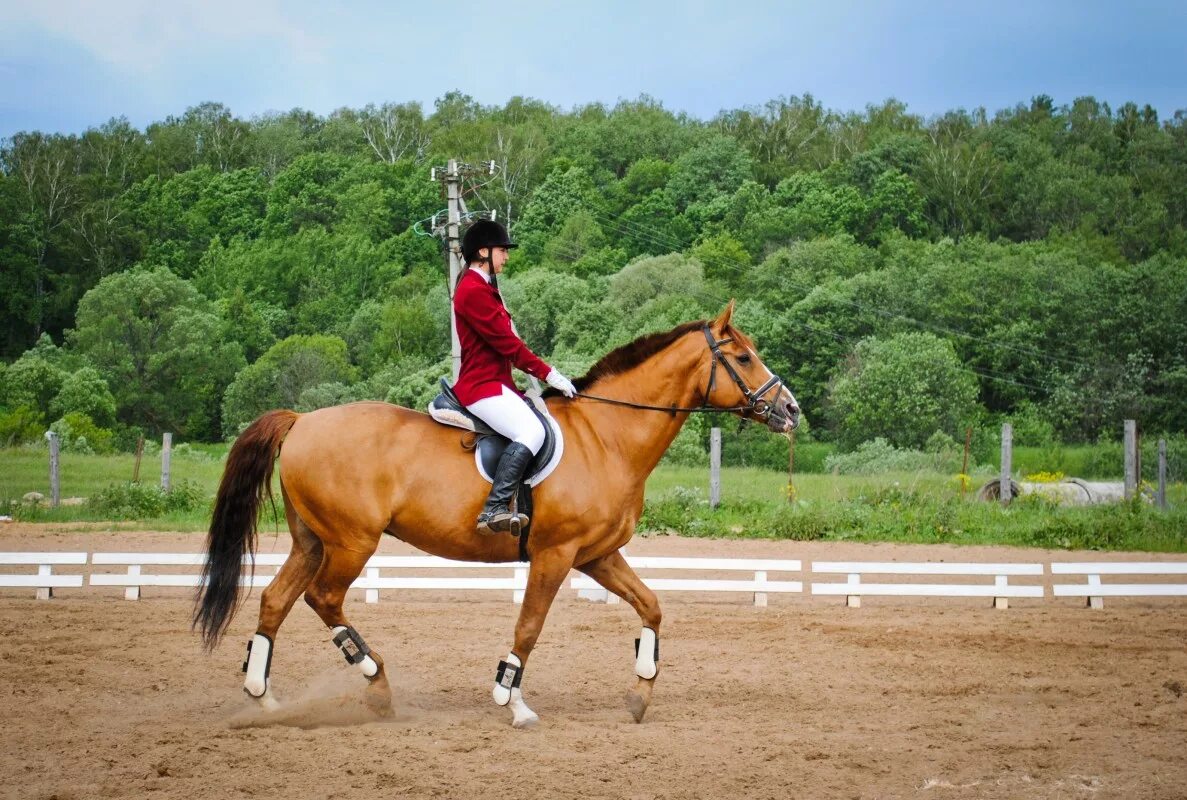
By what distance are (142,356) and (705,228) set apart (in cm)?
2794

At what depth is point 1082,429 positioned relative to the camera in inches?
1542

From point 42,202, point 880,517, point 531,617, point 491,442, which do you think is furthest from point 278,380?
point 531,617

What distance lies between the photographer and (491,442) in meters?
6.50

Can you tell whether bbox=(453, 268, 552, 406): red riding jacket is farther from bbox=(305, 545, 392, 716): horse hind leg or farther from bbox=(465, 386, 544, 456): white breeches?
bbox=(305, 545, 392, 716): horse hind leg

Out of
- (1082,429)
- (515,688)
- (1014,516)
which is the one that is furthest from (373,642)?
(1082,429)

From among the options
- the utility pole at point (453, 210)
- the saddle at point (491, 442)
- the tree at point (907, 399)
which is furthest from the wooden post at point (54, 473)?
the tree at point (907, 399)

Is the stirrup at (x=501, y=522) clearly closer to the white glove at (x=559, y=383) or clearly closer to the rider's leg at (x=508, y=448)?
the rider's leg at (x=508, y=448)

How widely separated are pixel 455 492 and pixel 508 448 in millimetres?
428

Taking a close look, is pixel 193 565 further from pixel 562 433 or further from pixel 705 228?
pixel 705 228

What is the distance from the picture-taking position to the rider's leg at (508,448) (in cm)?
627

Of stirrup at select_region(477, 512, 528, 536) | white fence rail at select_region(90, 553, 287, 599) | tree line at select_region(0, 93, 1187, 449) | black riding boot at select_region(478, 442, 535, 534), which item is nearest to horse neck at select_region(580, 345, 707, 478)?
black riding boot at select_region(478, 442, 535, 534)

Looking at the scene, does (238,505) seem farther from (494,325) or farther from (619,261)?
(619,261)

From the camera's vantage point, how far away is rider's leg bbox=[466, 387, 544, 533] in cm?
627

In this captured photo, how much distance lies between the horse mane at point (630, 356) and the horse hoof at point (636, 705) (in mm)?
1836
